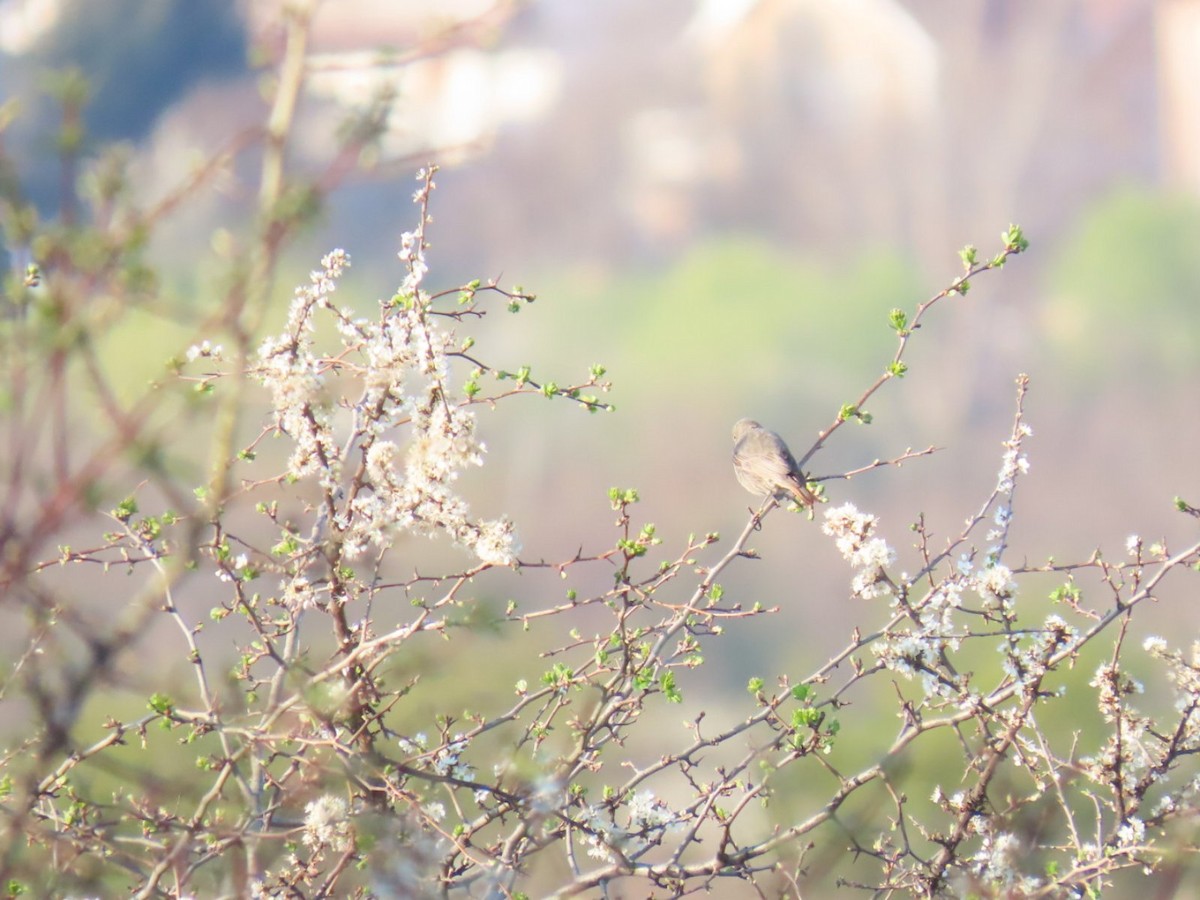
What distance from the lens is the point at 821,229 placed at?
3012 cm

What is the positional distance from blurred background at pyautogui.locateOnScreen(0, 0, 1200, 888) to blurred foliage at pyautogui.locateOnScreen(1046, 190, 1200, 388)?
0.22ft

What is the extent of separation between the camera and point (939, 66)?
97.9 ft

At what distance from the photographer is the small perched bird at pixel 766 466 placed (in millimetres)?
6070

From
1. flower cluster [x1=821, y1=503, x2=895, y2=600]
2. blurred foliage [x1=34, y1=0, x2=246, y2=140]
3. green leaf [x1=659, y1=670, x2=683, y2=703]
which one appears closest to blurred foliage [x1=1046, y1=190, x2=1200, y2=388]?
blurred foliage [x1=34, y1=0, x2=246, y2=140]

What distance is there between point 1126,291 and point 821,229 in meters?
7.56

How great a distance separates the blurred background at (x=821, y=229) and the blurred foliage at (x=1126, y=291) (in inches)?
2.7

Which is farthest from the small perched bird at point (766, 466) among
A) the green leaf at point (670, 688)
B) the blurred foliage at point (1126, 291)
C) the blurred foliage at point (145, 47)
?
the blurred foliage at point (1126, 291)

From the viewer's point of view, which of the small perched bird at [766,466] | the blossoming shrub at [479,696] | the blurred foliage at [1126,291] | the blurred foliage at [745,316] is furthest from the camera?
the blurred foliage at [1126,291]

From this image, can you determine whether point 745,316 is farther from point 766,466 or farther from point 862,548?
point 862,548

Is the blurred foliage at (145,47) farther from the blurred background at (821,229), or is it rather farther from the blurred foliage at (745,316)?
the blurred foliage at (745,316)

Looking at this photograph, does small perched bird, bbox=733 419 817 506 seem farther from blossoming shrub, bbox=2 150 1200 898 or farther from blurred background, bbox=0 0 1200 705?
blurred background, bbox=0 0 1200 705

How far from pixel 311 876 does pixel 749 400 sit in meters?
23.9

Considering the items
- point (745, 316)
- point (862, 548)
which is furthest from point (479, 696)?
point (745, 316)

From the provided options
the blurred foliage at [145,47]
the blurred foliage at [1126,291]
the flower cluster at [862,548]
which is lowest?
the flower cluster at [862,548]
